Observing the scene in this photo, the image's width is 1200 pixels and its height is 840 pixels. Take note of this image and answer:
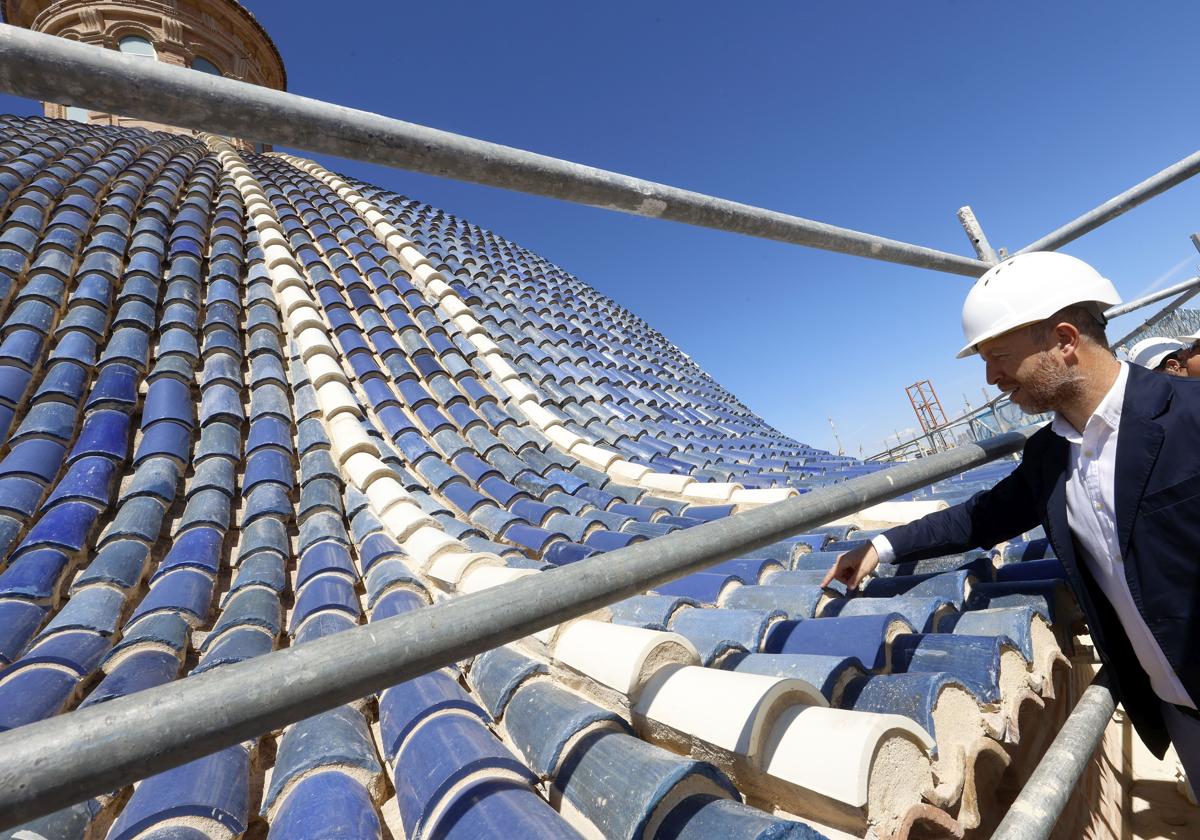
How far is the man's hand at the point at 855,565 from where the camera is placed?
2.46 metres

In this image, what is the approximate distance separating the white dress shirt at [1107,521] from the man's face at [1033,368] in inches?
4.3

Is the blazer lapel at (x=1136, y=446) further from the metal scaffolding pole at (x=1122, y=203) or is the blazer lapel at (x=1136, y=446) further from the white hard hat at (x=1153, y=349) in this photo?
the white hard hat at (x=1153, y=349)

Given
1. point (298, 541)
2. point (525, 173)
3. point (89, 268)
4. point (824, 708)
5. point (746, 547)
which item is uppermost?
point (89, 268)

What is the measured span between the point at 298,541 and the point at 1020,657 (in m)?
3.04

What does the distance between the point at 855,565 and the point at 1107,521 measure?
86 centimetres

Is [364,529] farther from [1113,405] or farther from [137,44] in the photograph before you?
[137,44]

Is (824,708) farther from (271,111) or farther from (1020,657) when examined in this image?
(271,111)

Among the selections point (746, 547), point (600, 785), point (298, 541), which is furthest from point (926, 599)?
point (298, 541)

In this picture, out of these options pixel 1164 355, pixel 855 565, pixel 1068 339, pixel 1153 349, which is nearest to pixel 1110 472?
pixel 1068 339

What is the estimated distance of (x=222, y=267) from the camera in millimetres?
4910

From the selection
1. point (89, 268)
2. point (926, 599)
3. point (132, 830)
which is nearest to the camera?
point (132, 830)

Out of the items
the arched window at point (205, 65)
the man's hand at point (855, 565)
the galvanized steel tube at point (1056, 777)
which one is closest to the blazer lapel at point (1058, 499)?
the galvanized steel tube at point (1056, 777)

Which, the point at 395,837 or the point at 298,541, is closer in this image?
the point at 395,837

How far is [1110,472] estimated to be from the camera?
183 centimetres
